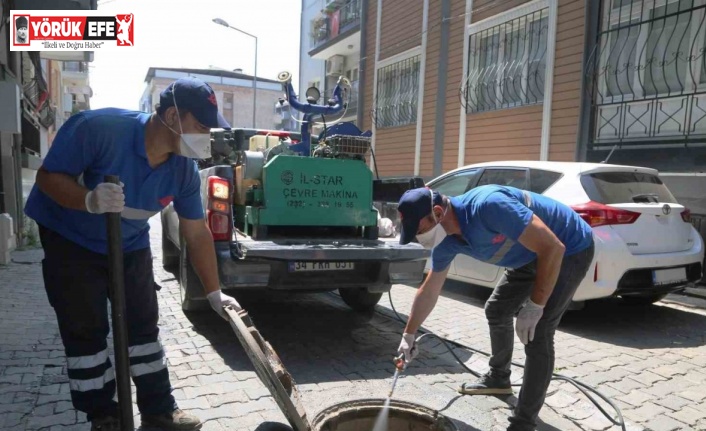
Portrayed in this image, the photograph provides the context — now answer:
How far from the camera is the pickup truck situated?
3.81m

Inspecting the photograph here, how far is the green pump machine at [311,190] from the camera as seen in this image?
4.31 meters

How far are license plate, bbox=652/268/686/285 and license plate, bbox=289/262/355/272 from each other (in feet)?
9.23

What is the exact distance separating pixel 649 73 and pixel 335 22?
11549 millimetres

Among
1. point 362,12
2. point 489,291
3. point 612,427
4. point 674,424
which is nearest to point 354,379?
point 612,427

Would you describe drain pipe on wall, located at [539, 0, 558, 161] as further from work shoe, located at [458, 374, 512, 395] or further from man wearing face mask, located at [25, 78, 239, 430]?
man wearing face mask, located at [25, 78, 239, 430]

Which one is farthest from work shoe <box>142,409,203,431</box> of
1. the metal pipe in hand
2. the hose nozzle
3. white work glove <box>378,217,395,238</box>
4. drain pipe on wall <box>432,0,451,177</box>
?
drain pipe on wall <box>432,0,451,177</box>

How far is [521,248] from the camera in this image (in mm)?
2721

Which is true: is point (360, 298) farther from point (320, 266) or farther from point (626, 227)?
point (626, 227)

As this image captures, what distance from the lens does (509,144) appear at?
9.14m

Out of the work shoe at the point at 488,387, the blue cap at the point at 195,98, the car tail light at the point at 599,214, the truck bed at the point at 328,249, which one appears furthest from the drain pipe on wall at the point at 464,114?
the blue cap at the point at 195,98

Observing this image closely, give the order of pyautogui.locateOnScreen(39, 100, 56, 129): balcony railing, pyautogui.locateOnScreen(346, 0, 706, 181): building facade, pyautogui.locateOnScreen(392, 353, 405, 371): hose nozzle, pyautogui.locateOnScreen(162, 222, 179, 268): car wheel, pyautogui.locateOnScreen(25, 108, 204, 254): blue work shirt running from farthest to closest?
pyautogui.locateOnScreen(39, 100, 56, 129): balcony railing
pyautogui.locateOnScreen(162, 222, 179, 268): car wheel
pyautogui.locateOnScreen(346, 0, 706, 181): building facade
pyautogui.locateOnScreen(392, 353, 405, 371): hose nozzle
pyautogui.locateOnScreen(25, 108, 204, 254): blue work shirt

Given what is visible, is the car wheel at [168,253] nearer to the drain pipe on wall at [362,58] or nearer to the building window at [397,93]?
the building window at [397,93]

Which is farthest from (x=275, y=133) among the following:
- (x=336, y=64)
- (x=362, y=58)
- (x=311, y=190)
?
(x=336, y=64)

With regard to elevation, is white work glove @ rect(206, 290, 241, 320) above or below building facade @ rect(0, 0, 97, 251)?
below
